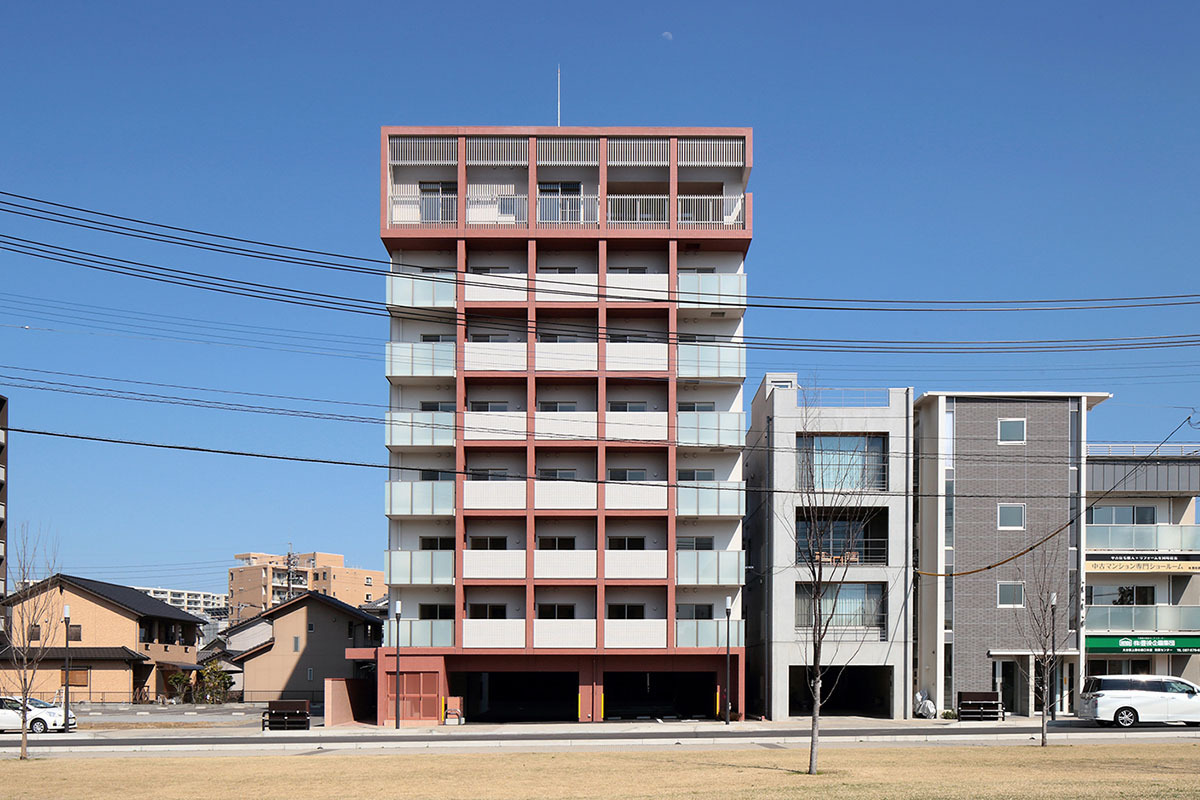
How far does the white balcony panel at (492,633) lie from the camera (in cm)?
4981

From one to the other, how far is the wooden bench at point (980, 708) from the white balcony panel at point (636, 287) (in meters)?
20.3

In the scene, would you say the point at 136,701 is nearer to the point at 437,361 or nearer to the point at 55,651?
the point at 55,651

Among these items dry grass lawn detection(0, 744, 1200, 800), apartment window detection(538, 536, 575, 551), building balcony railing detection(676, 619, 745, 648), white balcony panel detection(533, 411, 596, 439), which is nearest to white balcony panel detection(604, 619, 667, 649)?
building balcony railing detection(676, 619, 745, 648)

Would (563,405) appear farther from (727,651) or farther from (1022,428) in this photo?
(1022,428)

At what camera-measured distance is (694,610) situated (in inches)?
2041

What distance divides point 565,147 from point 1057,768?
34547mm

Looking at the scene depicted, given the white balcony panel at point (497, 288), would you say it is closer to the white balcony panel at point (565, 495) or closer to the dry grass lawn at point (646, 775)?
the white balcony panel at point (565, 495)

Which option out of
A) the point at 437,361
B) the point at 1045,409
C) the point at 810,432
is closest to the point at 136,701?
the point at 437,361

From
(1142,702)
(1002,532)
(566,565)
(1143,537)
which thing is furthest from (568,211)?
(1142,702)

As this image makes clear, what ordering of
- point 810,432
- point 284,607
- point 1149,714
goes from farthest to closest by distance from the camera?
point 284,607 → point 810,432 → point 1149,714

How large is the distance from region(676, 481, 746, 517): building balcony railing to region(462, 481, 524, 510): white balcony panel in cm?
680

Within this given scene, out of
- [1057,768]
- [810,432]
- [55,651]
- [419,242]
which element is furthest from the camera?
[55,651]

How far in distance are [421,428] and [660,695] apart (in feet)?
76.0

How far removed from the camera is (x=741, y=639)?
5047 cm
